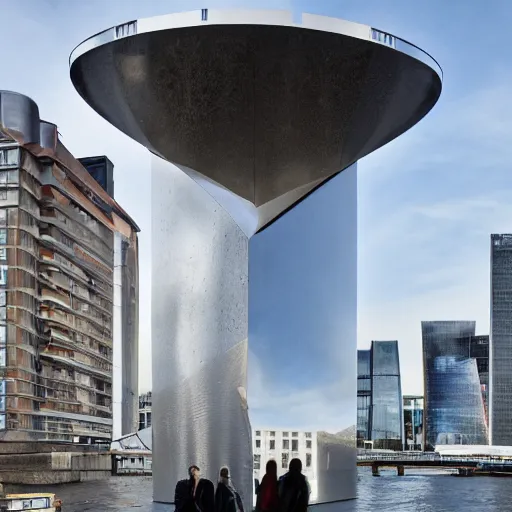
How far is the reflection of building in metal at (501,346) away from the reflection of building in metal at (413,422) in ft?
89.1

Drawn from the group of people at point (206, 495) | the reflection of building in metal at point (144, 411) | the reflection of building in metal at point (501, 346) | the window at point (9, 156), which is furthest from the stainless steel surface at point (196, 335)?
the reflection of building in metal at point (501, 346)

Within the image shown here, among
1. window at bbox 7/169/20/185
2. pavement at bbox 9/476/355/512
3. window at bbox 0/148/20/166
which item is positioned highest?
window at bbox 0/148/20/166

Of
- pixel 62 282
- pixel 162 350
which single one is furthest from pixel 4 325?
pixel 162 350

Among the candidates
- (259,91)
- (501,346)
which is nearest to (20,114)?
(259,91)

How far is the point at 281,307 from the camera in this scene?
10.8m

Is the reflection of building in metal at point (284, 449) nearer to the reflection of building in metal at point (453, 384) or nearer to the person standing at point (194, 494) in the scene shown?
the person standing at point (194, 494)

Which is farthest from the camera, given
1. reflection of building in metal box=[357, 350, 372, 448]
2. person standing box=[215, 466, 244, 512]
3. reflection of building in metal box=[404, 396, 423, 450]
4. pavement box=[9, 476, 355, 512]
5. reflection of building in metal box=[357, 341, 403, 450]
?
reflection of building in metal box=[404, 396, 423, 450]

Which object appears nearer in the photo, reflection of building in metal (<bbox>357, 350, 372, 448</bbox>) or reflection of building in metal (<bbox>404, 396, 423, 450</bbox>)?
reflection of building in metal (<bbox>357, 350, 372, 448</bbox>)

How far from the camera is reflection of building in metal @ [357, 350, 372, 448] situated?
454ft

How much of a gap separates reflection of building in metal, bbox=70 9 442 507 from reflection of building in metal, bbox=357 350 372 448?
124 m

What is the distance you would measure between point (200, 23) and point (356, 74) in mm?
1932

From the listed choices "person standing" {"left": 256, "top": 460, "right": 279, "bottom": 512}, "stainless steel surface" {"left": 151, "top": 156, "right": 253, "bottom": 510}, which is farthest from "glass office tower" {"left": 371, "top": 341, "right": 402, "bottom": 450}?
"person standing" {"left": 256, "top": 460, "right": 279, "bottom": 512}

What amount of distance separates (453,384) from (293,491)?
5140 inches

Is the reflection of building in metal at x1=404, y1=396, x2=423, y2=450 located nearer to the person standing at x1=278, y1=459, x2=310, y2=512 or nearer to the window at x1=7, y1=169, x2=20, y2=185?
the window at x1=7, y1=169, x2=20, y2=185
